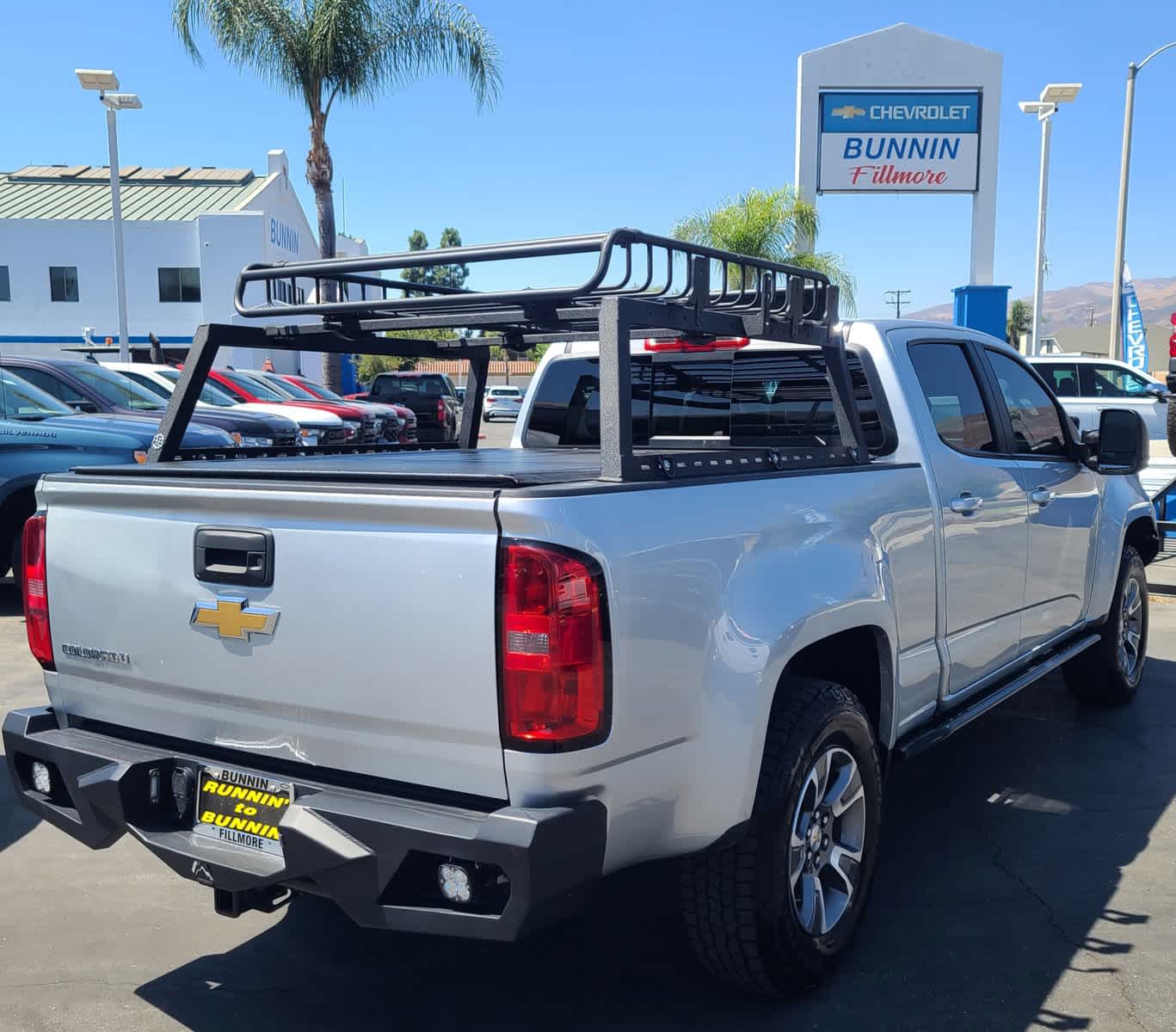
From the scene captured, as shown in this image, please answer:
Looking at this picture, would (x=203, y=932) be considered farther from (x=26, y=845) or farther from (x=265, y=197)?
(x=265, y=197)

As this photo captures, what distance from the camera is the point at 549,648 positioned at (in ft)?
7.48

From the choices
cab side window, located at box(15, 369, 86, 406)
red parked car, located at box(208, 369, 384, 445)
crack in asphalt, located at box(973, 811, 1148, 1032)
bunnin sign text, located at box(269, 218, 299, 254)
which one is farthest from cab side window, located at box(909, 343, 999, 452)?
bunnin sign text, located at box(269, 218, 299, 254)

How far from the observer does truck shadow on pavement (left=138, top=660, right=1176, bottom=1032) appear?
2.97 m

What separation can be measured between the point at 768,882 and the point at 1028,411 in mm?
2894

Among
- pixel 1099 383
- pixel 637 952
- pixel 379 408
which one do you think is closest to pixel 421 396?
pixel 379 408

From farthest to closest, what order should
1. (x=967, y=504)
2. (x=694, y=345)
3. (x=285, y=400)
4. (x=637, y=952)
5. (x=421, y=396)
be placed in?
(x=421, y=396), (x=285, y=400), (x=694, y=345), (x=967, y=504), (x=637, y=952)

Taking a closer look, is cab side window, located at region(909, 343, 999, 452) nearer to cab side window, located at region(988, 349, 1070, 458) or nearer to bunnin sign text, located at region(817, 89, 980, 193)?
cab side window, located at region(988, 349, 1070, 458)

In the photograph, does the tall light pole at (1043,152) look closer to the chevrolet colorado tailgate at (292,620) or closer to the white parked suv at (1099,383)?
the white parked suv at (1099,383)

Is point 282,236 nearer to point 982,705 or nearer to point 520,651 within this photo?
point 982,705

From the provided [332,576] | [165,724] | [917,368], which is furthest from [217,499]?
[917,368]

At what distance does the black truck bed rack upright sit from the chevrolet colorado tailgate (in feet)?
1.68

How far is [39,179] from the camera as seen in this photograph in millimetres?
40438

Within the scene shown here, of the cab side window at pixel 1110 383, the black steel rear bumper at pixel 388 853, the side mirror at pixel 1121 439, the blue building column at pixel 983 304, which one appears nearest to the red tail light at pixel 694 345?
the side mirror at pixel 1121 439

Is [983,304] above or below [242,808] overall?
above
